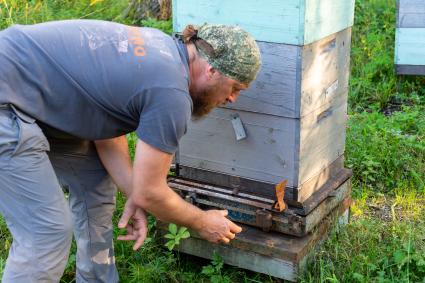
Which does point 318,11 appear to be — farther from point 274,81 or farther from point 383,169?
point 383,169

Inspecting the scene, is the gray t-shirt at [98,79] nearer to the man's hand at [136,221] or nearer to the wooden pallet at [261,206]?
the man's hand at [136,221]

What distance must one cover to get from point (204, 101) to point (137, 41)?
1.17 ft

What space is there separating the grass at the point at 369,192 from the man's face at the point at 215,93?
94cm

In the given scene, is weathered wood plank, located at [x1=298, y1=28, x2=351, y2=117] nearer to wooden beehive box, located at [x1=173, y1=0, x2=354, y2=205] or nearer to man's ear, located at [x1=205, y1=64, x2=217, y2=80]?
wooden beehive box, located at [x1=173, y1=0, x2=354, y2=205]

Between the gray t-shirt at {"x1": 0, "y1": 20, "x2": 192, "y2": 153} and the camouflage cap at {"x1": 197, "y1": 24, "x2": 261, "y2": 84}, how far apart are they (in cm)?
12

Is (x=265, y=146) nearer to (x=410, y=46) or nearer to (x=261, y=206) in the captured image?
(x=261, y=206)

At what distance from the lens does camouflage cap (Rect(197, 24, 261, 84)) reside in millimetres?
2379

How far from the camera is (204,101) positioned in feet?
8.23

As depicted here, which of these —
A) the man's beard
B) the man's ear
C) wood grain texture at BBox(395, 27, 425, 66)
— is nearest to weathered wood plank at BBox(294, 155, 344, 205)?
the man's beard

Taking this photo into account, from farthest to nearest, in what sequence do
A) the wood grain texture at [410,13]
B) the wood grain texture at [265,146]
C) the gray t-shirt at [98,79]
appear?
the wood grain texture at [410,13]
the wood grain texture at [265,146]
the gray t-shirt at [98,79]

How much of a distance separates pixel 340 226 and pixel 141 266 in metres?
1.09

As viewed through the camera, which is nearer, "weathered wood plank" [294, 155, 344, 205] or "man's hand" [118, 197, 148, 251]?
"man's hand" [118, 197, 148, 251]

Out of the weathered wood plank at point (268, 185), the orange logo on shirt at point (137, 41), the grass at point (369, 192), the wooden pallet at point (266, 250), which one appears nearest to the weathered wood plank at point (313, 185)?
the weathered wood plank at point (268, 185)

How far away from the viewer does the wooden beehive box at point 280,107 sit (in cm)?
276
